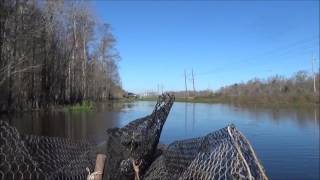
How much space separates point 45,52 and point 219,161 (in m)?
43.8

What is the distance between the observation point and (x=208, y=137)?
6.37 m

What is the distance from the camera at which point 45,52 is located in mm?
47281

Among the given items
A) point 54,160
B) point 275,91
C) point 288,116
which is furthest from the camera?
point 275,91

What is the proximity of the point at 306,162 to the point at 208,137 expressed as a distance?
35.5 ft

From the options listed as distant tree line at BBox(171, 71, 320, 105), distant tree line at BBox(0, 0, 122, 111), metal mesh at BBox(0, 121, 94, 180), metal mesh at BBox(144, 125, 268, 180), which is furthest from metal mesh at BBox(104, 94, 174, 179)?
distant tree line at BBox(171, 71, 320, 105)

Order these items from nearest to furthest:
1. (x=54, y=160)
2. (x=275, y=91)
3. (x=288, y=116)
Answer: (x=54, y=160), (x=288, y=116), (x=275, y=91)

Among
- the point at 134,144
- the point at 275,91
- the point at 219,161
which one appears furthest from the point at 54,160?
the point at 275,91

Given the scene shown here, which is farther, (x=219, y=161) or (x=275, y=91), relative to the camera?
(x=275, y=91)

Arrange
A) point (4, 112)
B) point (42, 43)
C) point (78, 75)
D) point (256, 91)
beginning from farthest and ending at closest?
point (256, 91) → point (78, 75) → point (42, 43) → point (4, 112)

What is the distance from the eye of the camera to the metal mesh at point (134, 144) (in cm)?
723

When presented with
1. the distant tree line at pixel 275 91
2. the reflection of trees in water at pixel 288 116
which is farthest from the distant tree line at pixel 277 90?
the reflection of trees in water at pixel 288 116

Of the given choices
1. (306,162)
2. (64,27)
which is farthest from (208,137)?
(64,27)

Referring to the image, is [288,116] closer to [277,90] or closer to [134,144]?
[134,144]

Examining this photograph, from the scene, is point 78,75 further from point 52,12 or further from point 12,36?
point 12,36
